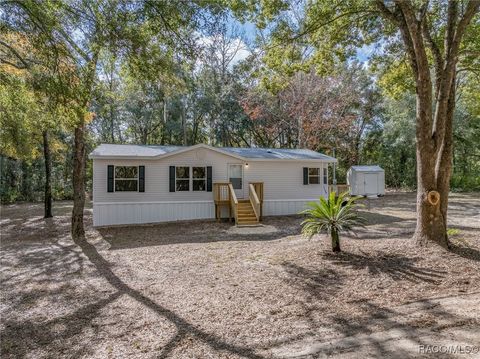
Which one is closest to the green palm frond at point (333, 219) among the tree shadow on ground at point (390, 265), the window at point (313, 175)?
the tree shadow on ground at point (390, 265)

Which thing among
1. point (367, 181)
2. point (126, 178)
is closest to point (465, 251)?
point (126, 178)

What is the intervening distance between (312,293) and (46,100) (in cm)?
620

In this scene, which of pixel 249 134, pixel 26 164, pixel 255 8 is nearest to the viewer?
pixel 255 8

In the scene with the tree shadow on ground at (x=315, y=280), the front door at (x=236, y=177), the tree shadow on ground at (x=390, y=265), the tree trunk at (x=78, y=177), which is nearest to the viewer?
the tree shadow on ground at (x=315, y=280)

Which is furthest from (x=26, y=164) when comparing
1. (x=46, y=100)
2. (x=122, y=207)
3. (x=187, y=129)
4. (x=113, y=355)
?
(x=113, y=355)

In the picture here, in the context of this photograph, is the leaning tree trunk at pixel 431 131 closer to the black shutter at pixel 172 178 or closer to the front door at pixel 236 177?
the front door at pixel 236 177

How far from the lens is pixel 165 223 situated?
12586 millimetres

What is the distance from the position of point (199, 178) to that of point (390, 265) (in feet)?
29.3

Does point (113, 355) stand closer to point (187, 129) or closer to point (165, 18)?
point (165, 18)

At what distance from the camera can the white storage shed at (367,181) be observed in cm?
2155

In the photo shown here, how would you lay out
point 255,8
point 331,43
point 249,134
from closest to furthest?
point 255,8
point 331,43
point 249,134

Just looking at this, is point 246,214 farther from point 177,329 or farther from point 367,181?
point 367,181

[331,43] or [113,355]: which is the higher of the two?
[331,43]

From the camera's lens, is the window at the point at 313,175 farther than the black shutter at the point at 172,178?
Yes
